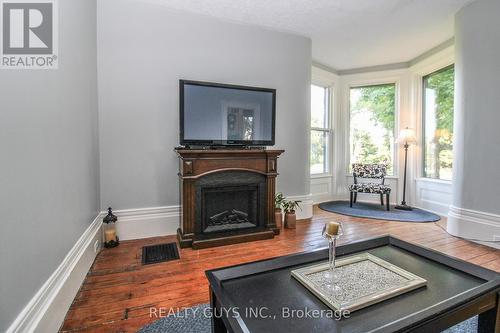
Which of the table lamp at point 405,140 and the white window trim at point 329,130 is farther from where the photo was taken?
the white window trim at point 329,130

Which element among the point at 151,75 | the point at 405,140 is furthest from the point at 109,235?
the point at 405,140

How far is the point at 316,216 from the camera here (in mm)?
3959

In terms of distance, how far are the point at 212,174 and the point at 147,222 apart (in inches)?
37.9

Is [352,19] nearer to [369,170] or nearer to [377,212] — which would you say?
[369,170]

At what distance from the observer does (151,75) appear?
9.45 feet

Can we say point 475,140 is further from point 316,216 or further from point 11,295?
A: point 11,295

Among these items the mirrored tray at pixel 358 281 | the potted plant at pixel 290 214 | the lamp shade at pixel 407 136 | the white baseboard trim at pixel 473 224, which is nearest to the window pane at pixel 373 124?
the lamp shade at pixel 407 136

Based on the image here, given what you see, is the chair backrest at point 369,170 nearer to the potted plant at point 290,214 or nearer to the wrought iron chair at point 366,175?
the wrought iron chair at point 366,175

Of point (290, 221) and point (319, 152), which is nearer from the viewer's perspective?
point (290, 221)

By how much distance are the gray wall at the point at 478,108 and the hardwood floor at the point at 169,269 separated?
588 millimetres

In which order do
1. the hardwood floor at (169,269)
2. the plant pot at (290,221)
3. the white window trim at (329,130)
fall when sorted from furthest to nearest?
the white window trim at (329,130), the plant pot at (290,221), the hardwood floor at (169,269)

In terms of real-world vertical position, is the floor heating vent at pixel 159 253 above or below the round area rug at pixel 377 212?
below

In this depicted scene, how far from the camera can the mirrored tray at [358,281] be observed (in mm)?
994

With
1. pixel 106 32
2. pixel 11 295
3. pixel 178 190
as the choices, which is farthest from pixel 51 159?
pixel 106 32
